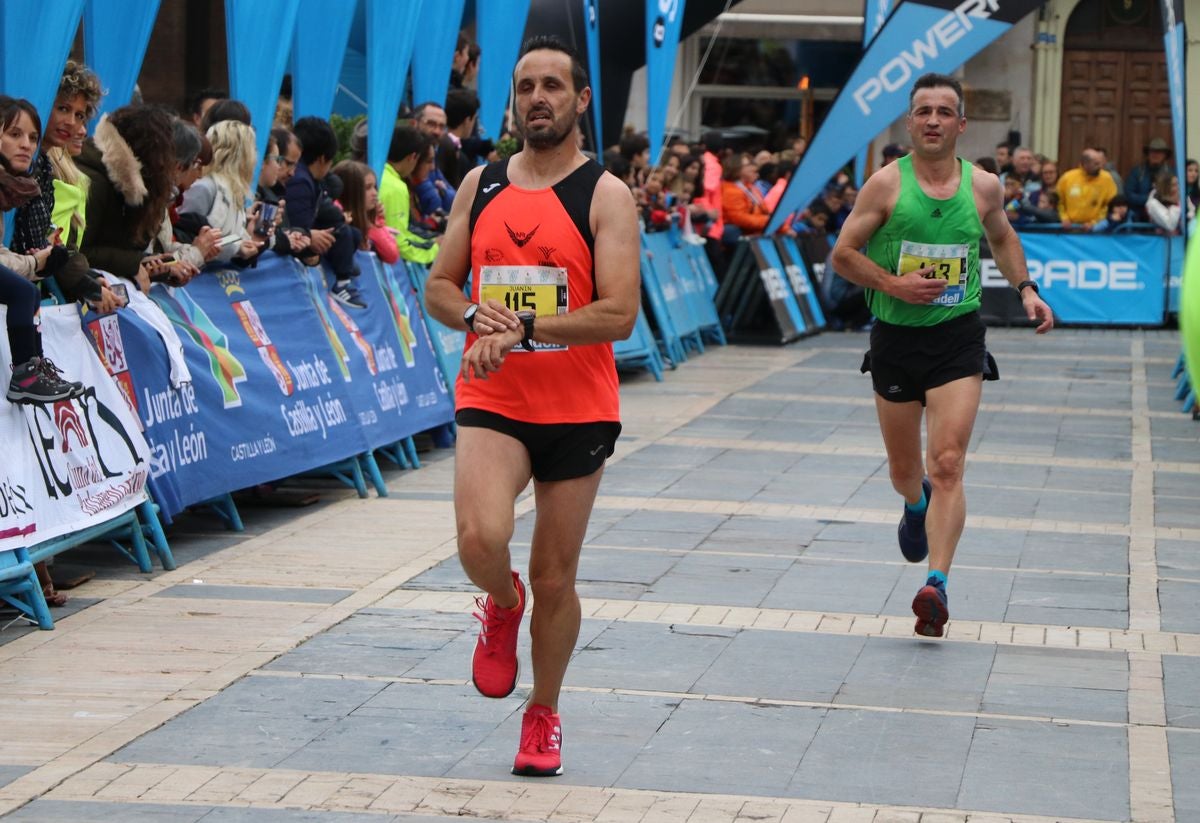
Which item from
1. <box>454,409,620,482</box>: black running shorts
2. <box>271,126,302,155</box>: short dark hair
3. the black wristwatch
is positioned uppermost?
<box>271,126,302,155</box>: short dark hair

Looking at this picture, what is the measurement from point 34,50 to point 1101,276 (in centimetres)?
1880

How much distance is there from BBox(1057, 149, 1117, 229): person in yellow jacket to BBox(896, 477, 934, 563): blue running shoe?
17709 millimetres

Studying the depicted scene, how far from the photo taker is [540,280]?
5160 millimetres

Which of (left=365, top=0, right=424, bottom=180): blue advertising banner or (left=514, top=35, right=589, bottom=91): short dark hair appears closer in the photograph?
(left=514, top=35, right=589, bottom=91): short dark hair

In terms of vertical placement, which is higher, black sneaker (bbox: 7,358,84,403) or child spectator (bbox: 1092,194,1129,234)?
black sneaker (bbox: 7,358,84,403)

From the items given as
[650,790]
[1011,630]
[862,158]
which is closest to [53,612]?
[650,790]

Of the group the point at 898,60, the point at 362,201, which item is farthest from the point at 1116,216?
the point at 362,201

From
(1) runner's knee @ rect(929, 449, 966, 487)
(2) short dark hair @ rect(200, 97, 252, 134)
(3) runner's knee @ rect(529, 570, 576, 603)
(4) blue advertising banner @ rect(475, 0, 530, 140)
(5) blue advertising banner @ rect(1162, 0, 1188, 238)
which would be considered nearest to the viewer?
(3) runner's knee @ rect(529, 570, 576, 603)

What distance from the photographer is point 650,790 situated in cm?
518

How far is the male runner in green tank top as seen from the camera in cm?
716

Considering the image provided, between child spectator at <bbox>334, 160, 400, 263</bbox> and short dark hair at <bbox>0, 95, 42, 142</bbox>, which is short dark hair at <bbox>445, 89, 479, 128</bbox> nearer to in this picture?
child spectator at <bbox>334, 160, 400, 263</bbox>

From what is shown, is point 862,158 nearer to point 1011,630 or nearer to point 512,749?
point 1011,630

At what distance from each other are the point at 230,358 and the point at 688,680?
3556mm

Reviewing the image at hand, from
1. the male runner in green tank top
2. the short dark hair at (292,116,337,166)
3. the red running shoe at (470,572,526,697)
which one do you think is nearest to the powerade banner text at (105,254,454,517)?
the short dark hair at (292,116,337,166)
